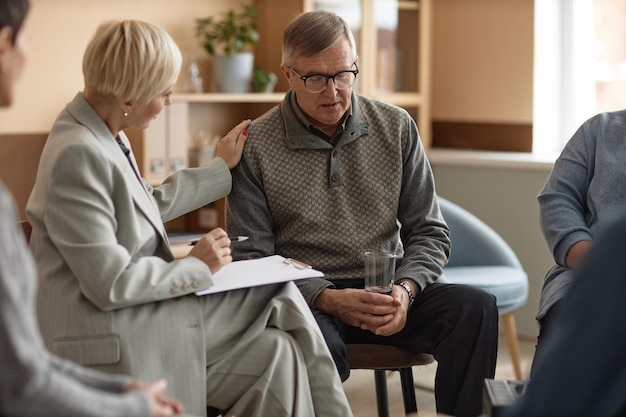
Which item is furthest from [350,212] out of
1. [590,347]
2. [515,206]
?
[515,206]

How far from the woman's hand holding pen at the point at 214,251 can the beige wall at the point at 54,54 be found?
1903 mm

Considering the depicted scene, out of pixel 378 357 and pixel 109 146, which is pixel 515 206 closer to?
pixel 378 357

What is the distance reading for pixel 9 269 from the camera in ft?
Result: 4.21

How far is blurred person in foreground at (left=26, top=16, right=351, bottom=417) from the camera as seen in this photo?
1.94 metres

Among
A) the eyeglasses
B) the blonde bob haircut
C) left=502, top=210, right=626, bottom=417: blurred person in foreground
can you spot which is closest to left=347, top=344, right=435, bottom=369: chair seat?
the eyeglasses

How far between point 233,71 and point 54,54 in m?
0.76

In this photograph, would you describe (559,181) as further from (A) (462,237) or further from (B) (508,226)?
(B) (508,226)

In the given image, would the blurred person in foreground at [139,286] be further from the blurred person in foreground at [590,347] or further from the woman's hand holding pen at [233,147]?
the blurred person in foreground at [590,347]

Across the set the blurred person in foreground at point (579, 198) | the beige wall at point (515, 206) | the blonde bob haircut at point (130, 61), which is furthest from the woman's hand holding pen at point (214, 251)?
the beige wall at point (515, 206)

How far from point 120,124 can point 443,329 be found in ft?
3.25

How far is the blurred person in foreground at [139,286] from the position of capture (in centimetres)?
194

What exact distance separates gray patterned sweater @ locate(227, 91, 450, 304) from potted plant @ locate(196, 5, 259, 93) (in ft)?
5.12

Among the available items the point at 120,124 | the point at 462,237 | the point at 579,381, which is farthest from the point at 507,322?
the point at 579,381

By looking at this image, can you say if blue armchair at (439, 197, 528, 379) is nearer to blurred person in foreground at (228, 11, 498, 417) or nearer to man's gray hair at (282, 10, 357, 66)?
blurred person in foreground at (228, 11, 498, 417)
